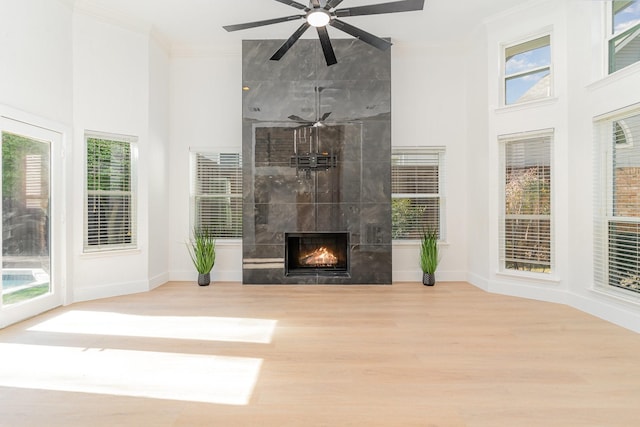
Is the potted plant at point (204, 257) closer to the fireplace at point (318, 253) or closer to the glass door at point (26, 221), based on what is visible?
the fireplace at point (318, 253)

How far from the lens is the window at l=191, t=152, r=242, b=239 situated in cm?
530

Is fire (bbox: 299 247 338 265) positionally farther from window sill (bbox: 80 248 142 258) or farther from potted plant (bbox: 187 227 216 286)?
window sill (bbox: 80 248 142 258)

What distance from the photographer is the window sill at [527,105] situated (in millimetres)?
4013

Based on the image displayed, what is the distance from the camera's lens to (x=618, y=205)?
11.1 ft

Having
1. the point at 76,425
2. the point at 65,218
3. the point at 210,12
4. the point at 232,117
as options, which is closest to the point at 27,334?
the point at 65,218

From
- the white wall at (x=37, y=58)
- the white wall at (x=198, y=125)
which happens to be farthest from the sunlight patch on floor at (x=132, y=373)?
the white wall at (x=198, y=125)

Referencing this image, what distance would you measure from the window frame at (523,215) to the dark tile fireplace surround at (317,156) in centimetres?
151

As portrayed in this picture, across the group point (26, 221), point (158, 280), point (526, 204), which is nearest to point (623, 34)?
point (526, 204)

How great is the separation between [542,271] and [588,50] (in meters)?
2.59

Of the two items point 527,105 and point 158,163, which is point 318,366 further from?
point 527,105

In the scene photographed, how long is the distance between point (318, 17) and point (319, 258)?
3415mm

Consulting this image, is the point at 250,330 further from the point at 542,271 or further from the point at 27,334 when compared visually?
the point at 542,271

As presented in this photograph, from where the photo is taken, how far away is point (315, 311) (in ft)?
12.1

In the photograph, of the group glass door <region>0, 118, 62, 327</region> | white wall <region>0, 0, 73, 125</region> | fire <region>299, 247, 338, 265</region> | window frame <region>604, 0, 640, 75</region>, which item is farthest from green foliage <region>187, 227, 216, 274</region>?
window frame <region>604, 0, 640, 75</region>
